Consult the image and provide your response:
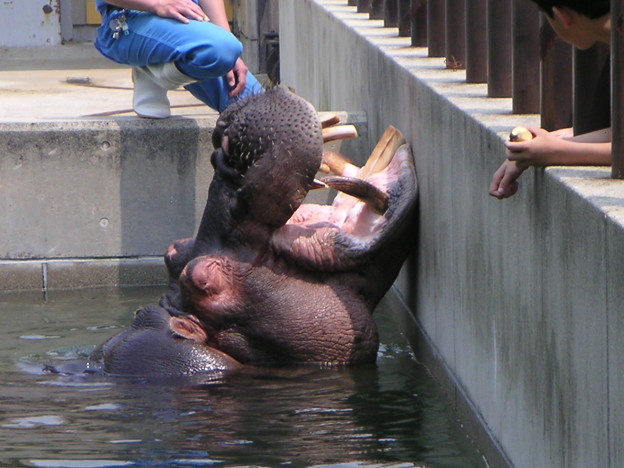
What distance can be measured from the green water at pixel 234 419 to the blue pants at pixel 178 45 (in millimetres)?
1595

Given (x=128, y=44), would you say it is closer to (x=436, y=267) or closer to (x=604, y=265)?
(x=436, y=267)

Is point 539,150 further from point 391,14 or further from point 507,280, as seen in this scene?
point 391,14

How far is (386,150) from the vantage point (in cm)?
557

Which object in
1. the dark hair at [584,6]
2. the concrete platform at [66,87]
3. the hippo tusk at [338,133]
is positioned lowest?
the concrete platform at [66,87]

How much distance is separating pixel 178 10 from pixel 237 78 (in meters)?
0.50

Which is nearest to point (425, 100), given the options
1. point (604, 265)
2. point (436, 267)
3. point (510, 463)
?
point (436, 267)

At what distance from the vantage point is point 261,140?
483cm

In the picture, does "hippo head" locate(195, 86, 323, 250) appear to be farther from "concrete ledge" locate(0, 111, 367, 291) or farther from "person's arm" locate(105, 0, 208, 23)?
"concrete ledge" locate(0, 111, 367, 291)

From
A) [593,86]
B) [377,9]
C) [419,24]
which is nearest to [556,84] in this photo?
[593,86]

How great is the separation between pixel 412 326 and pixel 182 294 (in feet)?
3.50

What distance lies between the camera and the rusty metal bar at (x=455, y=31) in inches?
223

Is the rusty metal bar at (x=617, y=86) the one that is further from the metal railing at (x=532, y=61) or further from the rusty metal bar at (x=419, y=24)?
the rusty metal bar at (x=419, y=24)

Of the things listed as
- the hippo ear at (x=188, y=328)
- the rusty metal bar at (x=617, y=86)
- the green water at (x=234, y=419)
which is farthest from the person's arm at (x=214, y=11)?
the rusty metal bar at (x=617, y=86)

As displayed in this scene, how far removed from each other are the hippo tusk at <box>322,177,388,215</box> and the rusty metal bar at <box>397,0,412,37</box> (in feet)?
6.52
